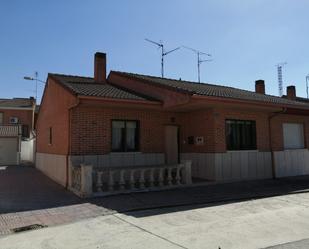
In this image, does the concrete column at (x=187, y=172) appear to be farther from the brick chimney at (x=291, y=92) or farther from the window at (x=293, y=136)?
the brick chimney at (x=291, y=92)

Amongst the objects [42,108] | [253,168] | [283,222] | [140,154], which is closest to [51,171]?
[140,154]

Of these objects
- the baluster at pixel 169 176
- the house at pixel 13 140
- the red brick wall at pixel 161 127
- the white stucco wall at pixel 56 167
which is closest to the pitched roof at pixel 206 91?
the red brick wall at pixel 161 127

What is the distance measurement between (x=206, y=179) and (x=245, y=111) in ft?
11.1

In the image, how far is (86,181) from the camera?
1002 centimetres

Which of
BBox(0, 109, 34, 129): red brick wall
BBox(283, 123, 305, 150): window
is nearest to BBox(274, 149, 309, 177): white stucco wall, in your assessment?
BBox(283, 123, 305, 150): window

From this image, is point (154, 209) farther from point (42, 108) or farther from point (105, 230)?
point (42, 108)

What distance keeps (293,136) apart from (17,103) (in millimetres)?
36102

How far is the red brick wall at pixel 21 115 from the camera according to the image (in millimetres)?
40094

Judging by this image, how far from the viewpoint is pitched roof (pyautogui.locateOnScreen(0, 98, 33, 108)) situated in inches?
1603

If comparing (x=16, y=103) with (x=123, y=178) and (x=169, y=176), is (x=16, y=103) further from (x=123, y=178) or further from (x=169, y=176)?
(x=169, y=176)

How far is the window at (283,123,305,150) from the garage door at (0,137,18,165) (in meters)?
21.9

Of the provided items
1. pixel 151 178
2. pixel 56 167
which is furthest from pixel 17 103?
pixel 151 178

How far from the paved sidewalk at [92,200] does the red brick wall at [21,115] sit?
97.5 feet

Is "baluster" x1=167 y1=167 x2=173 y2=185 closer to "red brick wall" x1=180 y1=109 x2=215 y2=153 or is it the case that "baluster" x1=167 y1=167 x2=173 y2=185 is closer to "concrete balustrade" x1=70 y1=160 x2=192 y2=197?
"concrete balustrade" x1=70 y1=160 x2=192 y2=197
